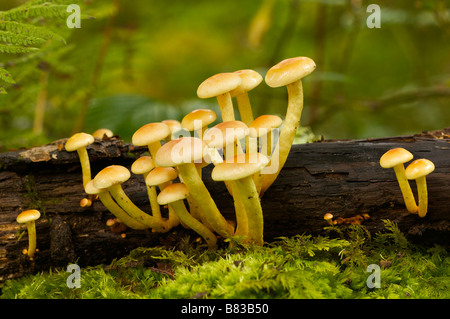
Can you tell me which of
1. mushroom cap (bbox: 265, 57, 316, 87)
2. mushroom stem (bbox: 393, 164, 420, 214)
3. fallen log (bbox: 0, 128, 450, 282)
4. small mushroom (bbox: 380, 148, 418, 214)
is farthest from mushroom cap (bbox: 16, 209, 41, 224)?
mushroom stem (bbox: 393, 164, 420, 214)

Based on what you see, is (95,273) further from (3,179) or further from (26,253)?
(3,179)

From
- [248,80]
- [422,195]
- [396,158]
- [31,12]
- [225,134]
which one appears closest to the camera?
[225,134]

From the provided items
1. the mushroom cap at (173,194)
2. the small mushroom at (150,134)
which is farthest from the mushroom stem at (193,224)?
the small mushroom at (150,134)

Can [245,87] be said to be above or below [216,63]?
below

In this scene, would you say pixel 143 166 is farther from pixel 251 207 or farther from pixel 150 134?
pixel 251 207

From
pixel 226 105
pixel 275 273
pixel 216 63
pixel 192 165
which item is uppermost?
pixel 216 63

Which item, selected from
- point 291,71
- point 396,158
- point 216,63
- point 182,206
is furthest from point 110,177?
point 216,63

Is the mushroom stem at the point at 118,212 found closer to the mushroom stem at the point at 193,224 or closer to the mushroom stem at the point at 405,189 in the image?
the mushroom stem at the point at 193,224
